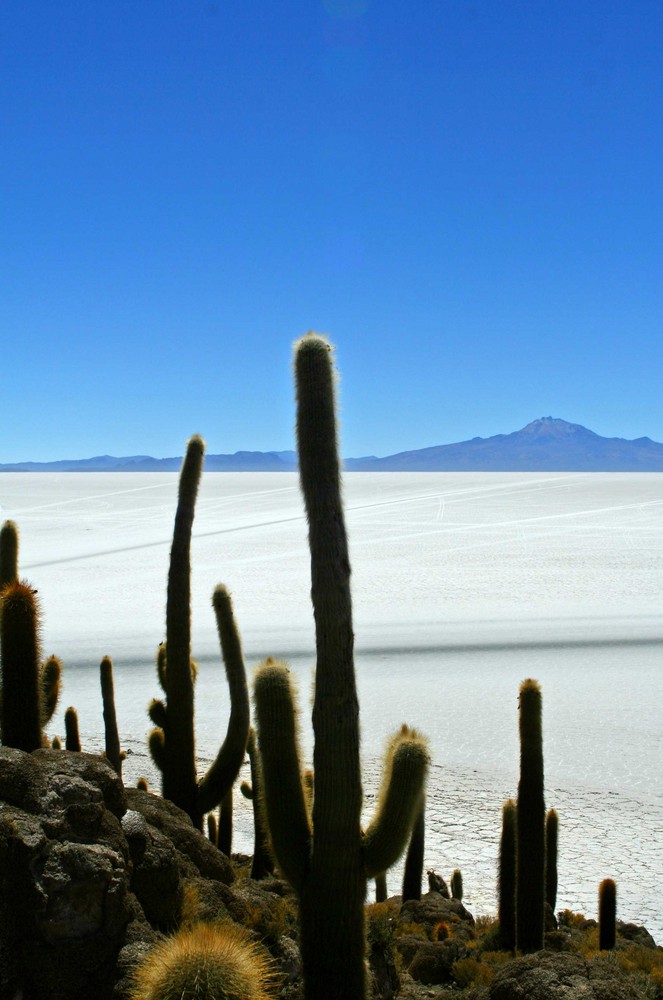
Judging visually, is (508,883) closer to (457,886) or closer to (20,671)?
(457,886)

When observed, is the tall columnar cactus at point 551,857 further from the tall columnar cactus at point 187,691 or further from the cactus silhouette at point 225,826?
the cactus silhouette at point 225,826

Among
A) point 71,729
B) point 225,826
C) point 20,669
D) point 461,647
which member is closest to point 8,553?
point 71,729

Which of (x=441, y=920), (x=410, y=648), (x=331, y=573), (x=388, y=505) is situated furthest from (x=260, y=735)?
(x=388, y=505)

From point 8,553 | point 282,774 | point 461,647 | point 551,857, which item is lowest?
point 461,647

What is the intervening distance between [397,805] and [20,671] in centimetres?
238

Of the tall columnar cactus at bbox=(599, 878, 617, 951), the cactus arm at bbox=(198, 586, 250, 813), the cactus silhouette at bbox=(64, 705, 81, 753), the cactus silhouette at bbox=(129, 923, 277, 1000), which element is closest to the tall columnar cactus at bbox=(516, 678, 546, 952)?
the tall columnar cactus at bbox=(599, 878, 617, 951)

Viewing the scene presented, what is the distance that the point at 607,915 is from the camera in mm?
6781

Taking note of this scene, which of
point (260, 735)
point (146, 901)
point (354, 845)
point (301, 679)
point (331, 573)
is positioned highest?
point (331, 573)

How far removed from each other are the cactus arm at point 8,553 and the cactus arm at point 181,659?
5.01 ft

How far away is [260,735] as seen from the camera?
5.38 metres

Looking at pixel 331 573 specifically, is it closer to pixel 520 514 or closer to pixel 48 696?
pixel 48 696

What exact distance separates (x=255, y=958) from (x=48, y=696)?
441cm

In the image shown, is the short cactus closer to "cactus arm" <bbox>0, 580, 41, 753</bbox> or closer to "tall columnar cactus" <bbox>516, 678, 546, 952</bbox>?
"cactus arm" <bbox>0, 580, 41, 753</bbox>

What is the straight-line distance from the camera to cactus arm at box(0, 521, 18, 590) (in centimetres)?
838
